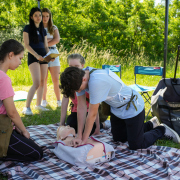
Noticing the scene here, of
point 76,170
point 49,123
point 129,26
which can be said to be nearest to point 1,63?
point 76,170

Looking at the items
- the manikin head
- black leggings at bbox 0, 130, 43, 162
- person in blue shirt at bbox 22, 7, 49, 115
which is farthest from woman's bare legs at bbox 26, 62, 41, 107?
black leggings at bbox 0, 130, 43, 162

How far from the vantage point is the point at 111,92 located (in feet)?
7.62

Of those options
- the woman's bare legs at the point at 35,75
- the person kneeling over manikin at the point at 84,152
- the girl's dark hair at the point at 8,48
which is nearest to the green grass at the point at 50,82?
the woman's bare legs at the point at 35,75

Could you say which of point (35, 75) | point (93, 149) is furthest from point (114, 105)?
point (35, 75)

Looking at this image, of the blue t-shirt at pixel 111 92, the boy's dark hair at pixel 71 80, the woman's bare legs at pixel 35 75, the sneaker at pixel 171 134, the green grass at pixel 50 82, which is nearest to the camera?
the boy's dark hair at pixel 71 80

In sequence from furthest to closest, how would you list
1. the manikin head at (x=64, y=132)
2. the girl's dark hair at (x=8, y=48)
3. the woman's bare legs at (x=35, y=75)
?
the woman's bare legs at (x=35, y=75) < the manikin head at (x=64, y=132) < the girl's dark hair at (x=8, y=48)

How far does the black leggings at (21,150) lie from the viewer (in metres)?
2.19

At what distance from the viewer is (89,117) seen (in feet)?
7.11

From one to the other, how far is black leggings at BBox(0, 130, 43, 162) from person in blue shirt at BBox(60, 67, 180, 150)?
405 millimetres

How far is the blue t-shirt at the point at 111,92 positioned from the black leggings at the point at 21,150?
2.20 feet

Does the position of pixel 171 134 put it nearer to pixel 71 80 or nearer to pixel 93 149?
pixel 93 149

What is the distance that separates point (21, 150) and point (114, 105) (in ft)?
3.27

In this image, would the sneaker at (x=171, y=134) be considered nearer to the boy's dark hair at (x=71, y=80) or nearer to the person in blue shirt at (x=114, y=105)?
the person in blue shirt at (x=114, y=105)

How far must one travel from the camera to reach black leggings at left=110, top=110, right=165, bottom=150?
2.49 metres
